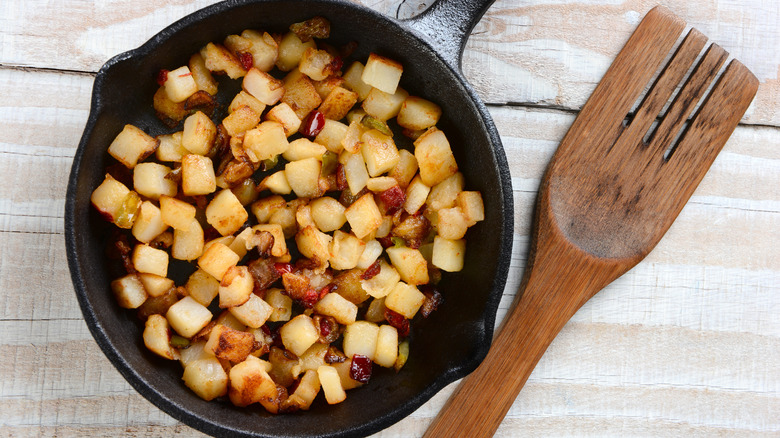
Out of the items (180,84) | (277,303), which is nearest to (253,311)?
(277,303)

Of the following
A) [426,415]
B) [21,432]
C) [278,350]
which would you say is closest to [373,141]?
[278,350]

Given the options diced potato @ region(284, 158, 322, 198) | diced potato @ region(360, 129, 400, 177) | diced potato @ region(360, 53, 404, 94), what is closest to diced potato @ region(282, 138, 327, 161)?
diced potato @ region(284, 158, 322, 198)

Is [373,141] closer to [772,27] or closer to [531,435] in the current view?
[531,435]

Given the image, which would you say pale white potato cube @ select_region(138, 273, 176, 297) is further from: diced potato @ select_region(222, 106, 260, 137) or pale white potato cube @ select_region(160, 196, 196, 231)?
diced potato @ select_region(222, 106, 260, 137)

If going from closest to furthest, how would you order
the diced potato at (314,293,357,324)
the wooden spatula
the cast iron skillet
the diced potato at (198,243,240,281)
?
the cast iron skillet, the diced potato at (198,243,240,281), the diced potato at (314,293,357,324), the wooden spatula

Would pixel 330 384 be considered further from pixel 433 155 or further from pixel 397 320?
pixel 433 155
